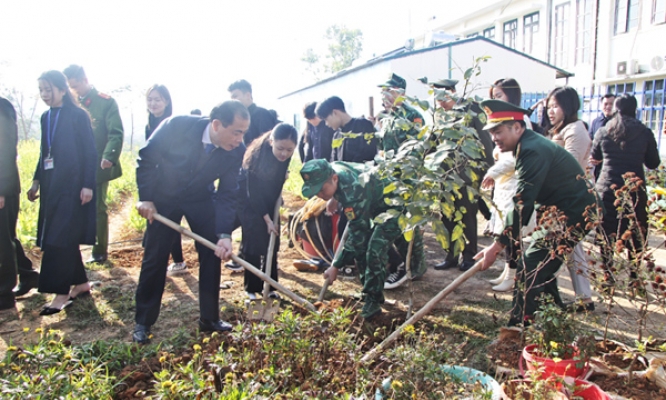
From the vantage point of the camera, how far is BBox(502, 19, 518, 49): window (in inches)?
771

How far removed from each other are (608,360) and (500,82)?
8.77 feet

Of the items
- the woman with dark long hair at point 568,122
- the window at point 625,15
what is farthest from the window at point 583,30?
the woman with dark long hair at point 568,122

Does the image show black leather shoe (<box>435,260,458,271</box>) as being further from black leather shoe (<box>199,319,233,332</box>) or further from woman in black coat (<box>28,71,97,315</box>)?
woman in black coat (<box>28,71,97,315</box>)

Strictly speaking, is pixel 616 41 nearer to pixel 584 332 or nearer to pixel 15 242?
pixel 584 332

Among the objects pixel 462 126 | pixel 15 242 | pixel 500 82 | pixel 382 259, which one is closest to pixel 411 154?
pixel 462 126

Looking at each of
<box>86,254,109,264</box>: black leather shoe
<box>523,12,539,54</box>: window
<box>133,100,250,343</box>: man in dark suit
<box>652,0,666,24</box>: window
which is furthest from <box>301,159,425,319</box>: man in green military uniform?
<box>523,12,539,54</box>: window

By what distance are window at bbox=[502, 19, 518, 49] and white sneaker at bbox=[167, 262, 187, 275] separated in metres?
18.0

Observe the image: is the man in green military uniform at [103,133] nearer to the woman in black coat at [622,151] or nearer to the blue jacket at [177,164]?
the blue jacket at [177,164]

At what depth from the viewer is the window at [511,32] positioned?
64.2 ft

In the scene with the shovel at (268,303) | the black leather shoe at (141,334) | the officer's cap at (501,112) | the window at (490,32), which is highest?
the window at (490,32)

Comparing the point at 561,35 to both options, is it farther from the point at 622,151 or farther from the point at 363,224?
the point at 363,224

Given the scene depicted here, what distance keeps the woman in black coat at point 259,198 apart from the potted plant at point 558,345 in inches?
94.4

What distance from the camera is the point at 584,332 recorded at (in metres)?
2.44

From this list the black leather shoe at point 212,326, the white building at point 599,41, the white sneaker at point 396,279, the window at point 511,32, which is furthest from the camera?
the window at point 511,32
